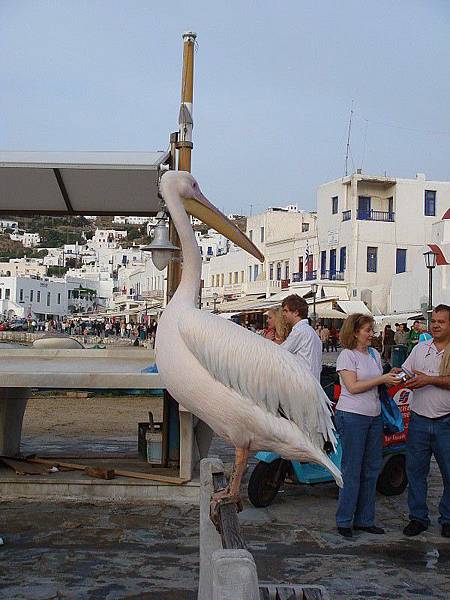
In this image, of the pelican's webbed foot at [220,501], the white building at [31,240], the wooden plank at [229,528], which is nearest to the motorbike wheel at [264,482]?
the pelican's webbed foot at [220,501]

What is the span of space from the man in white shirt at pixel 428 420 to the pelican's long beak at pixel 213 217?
5.86 feet

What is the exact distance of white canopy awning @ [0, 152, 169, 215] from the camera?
6484 mm

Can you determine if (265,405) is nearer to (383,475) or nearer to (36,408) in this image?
(383,475)

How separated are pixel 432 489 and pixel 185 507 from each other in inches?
98.6

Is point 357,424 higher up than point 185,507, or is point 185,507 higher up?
point 357,424

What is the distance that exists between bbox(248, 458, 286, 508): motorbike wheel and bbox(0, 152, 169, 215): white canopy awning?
2.67m

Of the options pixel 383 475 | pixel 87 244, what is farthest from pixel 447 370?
pixel 87 244

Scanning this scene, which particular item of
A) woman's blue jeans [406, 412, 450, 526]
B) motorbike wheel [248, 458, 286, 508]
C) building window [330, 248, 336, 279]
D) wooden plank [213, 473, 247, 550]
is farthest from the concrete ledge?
building window [330, 248, 336, 279]

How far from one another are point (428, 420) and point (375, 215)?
3527cm

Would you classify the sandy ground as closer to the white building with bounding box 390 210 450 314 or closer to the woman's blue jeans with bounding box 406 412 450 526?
the woman's blue jeans with bounding box 406 412 450 526

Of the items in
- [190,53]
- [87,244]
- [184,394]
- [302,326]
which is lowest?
[184,394]

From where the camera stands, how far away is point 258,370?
3.57 metres

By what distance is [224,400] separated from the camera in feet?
11.3

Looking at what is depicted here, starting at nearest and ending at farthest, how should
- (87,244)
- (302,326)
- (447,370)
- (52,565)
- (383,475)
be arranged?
1. (52,565)
2. (447,370)
3. (302,326)
4. (383,475)
5. (87,244)
